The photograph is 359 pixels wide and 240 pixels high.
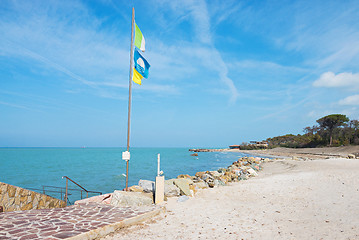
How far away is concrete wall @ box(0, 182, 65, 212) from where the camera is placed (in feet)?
24.9

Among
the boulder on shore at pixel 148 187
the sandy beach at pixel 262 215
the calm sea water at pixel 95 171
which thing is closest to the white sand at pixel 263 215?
the sandy beach at pixel 262 215

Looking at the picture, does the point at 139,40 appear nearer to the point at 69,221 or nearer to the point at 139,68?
the point at 139,68

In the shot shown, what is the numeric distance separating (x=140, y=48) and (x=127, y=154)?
4.52 meters

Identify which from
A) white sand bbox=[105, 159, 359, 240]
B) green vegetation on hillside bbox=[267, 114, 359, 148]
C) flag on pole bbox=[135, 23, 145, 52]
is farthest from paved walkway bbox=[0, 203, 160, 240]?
green vegetation on hillside bbox=[267, 114, 359, 148]

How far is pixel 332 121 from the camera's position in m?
47.9

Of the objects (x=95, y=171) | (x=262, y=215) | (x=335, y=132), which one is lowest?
(x=95, y=171)

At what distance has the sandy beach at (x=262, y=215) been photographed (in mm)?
5266

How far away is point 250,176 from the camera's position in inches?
650

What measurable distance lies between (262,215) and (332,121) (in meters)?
51.0

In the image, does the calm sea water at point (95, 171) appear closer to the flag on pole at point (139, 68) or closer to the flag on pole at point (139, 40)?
the flag on pole at point (139, 68)

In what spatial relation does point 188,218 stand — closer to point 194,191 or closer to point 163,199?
point 163,199

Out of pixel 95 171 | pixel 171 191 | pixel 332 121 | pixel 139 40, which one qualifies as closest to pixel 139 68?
pixel 139 40

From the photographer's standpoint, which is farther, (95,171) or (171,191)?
(95,171)

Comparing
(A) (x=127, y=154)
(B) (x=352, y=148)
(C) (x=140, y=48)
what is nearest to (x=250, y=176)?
(A) (x=127, y=154)
